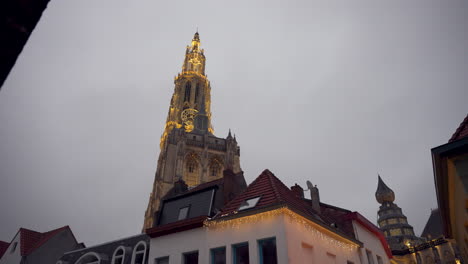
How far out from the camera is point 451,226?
11.7 m

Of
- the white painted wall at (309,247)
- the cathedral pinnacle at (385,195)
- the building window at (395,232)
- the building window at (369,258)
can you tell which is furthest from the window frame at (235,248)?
the cathedral pinnacle at (385,195)

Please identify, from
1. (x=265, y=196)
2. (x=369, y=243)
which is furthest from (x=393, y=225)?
(x=265, y=196)

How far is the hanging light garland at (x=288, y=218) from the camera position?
11.3 m

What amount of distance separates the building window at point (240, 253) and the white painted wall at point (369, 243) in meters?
7.10

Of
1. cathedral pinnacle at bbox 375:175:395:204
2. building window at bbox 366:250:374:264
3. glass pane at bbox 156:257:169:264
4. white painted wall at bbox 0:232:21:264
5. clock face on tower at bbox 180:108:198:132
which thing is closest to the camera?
glass pane at bbox 156:257:169:264

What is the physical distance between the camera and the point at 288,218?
36.9ft

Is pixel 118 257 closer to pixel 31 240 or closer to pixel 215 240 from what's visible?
pixel 215 240

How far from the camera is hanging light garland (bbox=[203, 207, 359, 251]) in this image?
11.3 meters

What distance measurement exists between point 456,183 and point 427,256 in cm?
4218

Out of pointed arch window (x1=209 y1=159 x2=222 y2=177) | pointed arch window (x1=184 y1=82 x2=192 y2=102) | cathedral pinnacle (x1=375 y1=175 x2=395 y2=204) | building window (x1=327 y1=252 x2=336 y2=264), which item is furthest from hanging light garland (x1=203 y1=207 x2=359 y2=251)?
pointed arch window (x1=184 y1=82 x2=192 y2=102)

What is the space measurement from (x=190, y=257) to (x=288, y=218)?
188 inches

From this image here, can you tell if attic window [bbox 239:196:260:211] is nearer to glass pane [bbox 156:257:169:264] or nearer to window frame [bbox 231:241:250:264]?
→ window frame [bbox 231:241:250:264]

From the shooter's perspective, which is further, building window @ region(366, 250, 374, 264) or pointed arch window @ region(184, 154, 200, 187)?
pointed arch window @ region(184, 154, 200, 187)

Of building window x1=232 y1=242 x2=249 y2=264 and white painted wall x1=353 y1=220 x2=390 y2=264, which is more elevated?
white painted wall x1=353 y1=220 x2=390 y2=264
